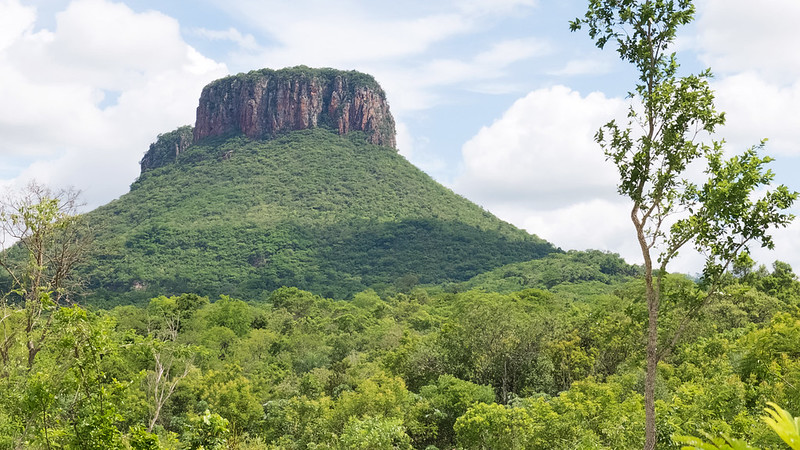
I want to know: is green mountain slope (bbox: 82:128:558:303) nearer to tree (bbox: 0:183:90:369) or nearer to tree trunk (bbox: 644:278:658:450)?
tree (bbox: 0:183:90:369)

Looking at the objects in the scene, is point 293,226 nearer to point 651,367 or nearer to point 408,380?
point 408,380

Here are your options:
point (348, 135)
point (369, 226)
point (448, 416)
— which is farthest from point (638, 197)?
point (348, 135)

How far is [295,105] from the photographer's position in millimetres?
136250

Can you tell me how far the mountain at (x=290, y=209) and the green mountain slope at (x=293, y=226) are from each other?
31 cm

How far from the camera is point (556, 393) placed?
31.2 metres

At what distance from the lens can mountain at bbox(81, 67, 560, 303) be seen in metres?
94.4

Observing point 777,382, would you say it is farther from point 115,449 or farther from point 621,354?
point 115,449

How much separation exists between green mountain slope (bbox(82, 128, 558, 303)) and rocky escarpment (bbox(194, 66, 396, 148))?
295 cm

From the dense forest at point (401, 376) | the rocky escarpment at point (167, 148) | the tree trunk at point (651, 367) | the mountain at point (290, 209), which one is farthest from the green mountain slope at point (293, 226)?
the tree trunk at point (651, 367)

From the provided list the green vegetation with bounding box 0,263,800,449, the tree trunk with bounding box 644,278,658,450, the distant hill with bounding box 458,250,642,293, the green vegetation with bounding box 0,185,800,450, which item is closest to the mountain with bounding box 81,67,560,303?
the distant hill with bounding box 458,250,642,293

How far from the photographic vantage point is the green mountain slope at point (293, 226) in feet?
306

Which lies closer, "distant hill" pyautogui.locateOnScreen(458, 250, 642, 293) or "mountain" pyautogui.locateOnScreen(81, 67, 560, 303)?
"distant hill" pyautogui.locateOnScreen(458, 250, 642, 293)

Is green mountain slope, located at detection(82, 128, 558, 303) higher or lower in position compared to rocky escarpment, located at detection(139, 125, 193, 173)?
lower

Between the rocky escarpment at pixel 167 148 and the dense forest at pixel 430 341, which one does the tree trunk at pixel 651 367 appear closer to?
the dense forest at pixel 430 341
